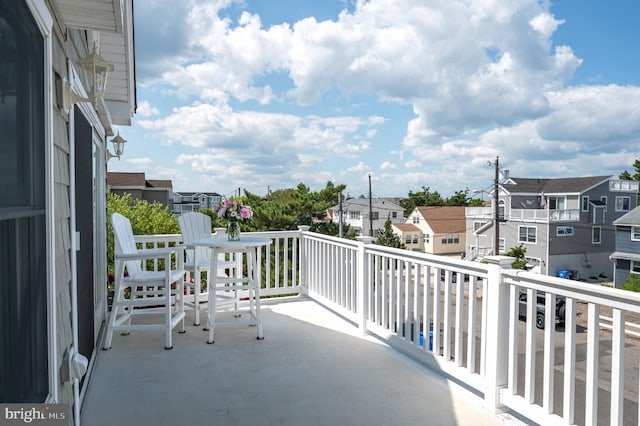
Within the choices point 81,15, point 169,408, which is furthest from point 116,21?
point 169,408

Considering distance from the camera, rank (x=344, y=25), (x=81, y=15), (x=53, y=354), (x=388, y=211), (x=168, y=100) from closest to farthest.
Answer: (x=53, y=354), (x=81, y=15), (x=344, y=25), (x=168, y=100), (x=388, y=211)

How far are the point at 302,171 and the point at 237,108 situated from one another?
184 inches

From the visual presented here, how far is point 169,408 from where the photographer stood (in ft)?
8.68

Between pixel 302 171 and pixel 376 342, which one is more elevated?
pixel 302 171

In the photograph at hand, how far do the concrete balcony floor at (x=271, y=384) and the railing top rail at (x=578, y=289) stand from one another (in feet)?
2.78

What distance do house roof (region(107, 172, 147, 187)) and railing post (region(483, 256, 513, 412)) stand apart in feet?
77.3

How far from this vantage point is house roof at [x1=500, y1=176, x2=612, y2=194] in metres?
27.0

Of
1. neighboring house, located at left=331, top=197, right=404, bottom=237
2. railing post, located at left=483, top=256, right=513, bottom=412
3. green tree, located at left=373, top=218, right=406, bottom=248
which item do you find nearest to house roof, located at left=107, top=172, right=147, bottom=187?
green tree, located at left=373, top=218, right=406, bottom=248

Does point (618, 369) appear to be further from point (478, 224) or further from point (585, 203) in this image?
point (478, 224)

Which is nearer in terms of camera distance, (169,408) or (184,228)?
(169,408)

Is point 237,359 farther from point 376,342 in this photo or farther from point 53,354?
point 53,354

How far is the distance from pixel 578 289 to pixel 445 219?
1312 inches

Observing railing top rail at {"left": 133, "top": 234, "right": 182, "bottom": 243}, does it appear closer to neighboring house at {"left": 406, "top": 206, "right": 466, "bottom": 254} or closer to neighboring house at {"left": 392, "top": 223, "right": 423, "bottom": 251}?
A: neighboring house at {"left": 392, "top": 223, "right": 423, "bottom": 251}

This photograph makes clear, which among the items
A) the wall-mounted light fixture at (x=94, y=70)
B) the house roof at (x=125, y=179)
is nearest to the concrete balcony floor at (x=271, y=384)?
the wall-mounted light fixture at (x=94, y=70)
